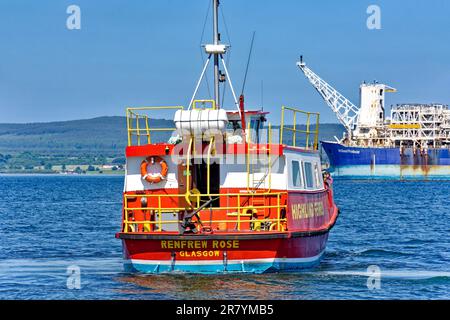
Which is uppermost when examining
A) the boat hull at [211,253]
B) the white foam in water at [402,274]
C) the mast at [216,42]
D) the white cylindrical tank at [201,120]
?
the mast at [216,42]

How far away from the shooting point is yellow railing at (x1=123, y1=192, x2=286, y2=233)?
2195cm

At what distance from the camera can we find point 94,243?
34594 mm

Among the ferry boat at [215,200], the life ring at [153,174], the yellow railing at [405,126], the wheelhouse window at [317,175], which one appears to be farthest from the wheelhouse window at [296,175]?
the yellow railing at [405,126]

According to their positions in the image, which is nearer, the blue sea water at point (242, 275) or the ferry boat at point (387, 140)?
the blue sea water at point (242, 275)

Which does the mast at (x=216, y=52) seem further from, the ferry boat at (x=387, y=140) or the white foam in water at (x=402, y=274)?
the ferry boat at (x=387, y=140)

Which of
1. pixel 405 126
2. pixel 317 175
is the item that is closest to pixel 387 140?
Answer: pixel 405 126

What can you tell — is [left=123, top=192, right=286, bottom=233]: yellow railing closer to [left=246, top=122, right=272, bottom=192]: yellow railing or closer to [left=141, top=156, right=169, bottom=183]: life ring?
[left=246, top=122, right=272, bottom=192]: yellow railing

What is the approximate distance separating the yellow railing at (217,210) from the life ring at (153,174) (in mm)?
464

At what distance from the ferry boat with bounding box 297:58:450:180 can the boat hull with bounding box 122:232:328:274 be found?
106784 mm

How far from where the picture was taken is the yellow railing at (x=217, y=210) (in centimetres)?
2195

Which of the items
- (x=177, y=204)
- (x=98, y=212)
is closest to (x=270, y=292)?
(x=177, y=204)

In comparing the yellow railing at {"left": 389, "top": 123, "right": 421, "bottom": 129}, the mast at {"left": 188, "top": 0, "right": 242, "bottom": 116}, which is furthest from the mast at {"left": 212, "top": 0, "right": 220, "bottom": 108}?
the yellow railing at {"left": 389, "top": 123, "right": 421, "bottom": 129}

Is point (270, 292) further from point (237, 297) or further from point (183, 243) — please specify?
point (183, 243)
